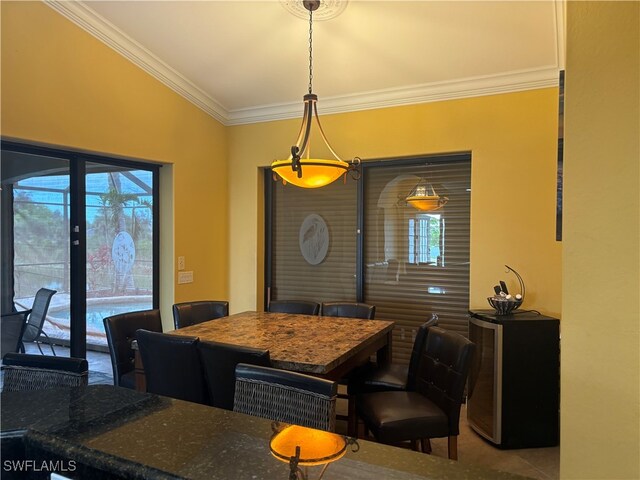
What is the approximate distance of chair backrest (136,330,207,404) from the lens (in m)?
2.20

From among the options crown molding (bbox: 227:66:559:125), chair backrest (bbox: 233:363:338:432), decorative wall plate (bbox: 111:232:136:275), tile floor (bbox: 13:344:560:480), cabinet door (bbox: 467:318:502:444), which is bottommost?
tile floor (bbox: 13:344:560:480)

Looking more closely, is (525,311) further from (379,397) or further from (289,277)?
(289,277)

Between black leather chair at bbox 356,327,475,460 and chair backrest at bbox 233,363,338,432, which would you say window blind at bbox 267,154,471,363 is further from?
chair backrest at bbox 233,363,338,432

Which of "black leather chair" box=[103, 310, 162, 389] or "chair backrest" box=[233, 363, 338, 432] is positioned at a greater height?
"chair backrest" box=[233, 363, 338, 432]

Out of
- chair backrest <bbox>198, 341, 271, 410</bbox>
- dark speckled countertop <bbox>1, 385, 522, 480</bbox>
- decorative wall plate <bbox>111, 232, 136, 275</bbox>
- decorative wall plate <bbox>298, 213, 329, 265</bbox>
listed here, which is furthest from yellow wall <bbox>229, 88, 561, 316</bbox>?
dark speckled countertop <bbox>1, 385, 522, 480</bbox>

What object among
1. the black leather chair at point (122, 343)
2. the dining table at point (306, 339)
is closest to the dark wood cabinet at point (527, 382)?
the dining table at point (306, 339)

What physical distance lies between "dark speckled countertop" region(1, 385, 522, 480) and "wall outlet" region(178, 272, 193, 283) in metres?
3.09

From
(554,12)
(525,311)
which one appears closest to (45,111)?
(554,12)

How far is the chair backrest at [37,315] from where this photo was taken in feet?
10.4

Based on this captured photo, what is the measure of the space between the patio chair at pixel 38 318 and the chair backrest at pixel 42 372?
207 cm

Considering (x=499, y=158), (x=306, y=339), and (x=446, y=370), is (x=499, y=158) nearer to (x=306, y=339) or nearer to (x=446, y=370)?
(x=446, y=370)

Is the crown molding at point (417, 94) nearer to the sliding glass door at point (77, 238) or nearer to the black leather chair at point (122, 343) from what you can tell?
the sliding glass door at point (77, 238)

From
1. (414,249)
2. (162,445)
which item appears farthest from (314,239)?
(162,445)

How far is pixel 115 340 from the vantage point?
286 centimetres
